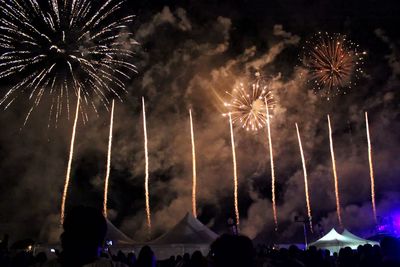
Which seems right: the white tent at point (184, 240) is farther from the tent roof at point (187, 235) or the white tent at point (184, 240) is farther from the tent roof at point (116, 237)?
the tent roof at point (116, 237)

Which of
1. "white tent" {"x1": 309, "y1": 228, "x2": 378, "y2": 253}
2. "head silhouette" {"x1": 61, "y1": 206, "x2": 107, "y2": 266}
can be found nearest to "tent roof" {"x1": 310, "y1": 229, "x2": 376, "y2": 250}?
"white tent" {"x1": 309, "y1": 228, "x2": 378, "y2": 253}

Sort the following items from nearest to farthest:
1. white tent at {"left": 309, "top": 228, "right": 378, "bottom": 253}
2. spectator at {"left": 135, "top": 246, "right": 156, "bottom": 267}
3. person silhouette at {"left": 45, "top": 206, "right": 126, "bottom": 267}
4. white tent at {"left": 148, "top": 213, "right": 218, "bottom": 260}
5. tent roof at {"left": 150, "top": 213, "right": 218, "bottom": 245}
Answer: person silhouette at {"left": 45, "top": 206, "right": 126, "bottom": 267}
spectator at {"left": 135, "top": 246, "right": 156, "bottom": 267}
white tent at {"left": 148, "top": 213, "right": 218, "bottom": 260}
tent roof at {"left": 150, "top": 213, "right": 218, "bottom": 245}
white tent at {"left": 309, "top": 228, "right": 378, "bottom": 253}

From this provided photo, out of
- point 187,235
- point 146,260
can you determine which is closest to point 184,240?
point 187,235

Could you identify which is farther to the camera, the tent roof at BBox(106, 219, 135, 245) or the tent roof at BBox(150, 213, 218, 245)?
the tent roof at BBox(106, 219, 135, 245)

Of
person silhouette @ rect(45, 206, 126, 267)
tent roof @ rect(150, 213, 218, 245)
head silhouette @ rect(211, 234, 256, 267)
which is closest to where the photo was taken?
person silhouette @ rect(45, 206, 126, 267)

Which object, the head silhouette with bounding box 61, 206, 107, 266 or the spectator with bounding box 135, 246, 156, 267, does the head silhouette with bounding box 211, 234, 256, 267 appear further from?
the spectator with bounding box 135, 246, 156, 267

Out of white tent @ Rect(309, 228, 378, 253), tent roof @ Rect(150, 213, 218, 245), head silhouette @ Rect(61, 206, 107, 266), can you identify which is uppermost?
tent roof @ Rect(150, 213, 218, 245)

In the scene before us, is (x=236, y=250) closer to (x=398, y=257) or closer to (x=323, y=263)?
(x=398, y=257)

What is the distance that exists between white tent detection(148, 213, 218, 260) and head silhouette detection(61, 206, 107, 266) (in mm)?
16900

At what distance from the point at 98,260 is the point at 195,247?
1714cm

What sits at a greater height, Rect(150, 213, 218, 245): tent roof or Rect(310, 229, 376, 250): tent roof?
Rect(150, 213, 218, 245): tent roof

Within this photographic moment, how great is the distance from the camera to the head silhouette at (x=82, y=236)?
290 centimetres

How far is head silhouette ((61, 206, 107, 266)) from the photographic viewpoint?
9.51ft

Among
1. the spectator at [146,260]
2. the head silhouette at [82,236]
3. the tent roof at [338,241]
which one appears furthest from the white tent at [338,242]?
the head silhouette at [82,236]
